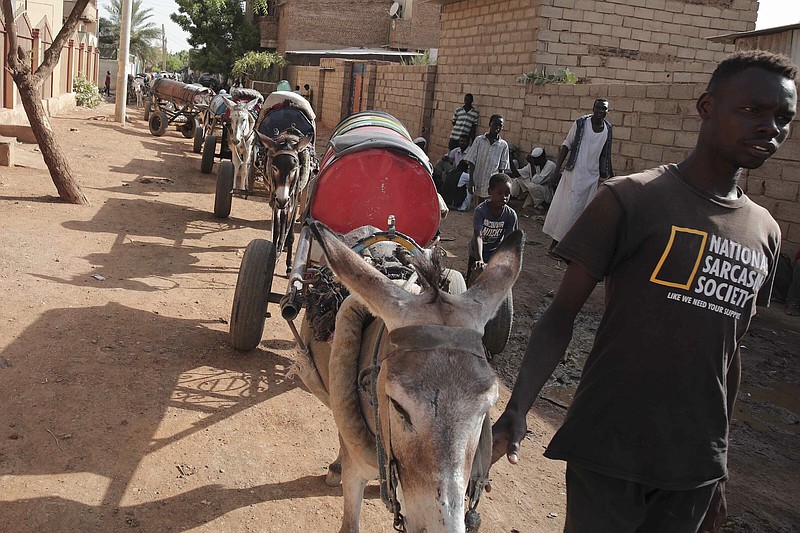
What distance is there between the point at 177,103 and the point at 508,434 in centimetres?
2111

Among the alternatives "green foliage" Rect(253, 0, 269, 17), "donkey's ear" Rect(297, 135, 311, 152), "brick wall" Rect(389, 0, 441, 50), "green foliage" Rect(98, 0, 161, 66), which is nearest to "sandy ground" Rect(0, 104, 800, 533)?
"donkey's ear" Rect(297, 135, 311, 152)

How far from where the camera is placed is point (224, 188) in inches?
388

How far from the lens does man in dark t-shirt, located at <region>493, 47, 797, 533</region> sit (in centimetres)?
194

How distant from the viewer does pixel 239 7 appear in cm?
4059

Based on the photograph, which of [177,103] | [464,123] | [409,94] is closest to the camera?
[464,123]

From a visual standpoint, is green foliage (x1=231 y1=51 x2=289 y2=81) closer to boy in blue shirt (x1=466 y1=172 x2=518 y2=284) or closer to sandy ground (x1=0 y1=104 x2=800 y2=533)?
sandy ground (x1=0 y1=104 x2=800 y2=533)

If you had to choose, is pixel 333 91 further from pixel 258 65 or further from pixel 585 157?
pixel 585 157

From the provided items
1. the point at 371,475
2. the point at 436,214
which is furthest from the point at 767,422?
the point at 371,475

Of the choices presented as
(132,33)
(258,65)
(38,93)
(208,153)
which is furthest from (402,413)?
(132,33)

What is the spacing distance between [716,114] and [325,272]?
191 cm

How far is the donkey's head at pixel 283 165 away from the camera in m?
6.62

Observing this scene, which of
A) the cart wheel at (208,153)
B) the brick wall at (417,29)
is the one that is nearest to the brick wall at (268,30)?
the brick wall at (417,29)

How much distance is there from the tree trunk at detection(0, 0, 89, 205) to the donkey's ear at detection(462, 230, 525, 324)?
9.01 metres

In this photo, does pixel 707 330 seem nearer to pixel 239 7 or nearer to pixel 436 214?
pixel 436 214
